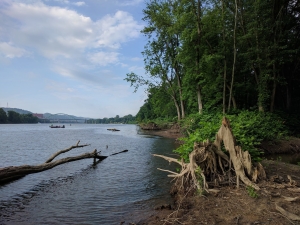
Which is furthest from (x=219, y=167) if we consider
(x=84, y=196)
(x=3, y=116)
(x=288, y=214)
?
(x=3, y=116)

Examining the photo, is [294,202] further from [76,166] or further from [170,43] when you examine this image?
[170,43]

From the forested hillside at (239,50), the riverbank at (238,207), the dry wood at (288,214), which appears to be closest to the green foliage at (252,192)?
the riverbank at (238,207)

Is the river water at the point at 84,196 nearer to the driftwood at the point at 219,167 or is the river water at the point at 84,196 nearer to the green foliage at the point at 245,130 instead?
the driftwood at the point at 219,167

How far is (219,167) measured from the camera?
7648 millimetres

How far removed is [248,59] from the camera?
22.0 m

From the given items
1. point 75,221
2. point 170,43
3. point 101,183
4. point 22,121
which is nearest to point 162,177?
point 101,183

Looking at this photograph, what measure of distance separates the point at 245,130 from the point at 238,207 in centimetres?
563

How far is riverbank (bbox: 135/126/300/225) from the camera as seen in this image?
5.10m

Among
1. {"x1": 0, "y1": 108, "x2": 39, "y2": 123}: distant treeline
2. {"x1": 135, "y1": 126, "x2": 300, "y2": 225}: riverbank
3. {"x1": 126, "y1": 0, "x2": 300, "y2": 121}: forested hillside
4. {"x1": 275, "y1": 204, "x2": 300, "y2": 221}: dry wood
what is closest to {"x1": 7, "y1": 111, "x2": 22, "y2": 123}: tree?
{"x1": 0, "y1": 108, "x2": 39, "y2": 123}: distant treeline

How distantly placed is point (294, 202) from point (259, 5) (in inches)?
789

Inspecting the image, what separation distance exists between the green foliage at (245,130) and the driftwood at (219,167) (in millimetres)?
947

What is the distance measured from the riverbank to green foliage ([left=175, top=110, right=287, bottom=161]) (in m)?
1.63

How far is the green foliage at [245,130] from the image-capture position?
8.28 meters

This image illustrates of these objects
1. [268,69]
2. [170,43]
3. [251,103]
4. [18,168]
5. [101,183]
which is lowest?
[101,183]
